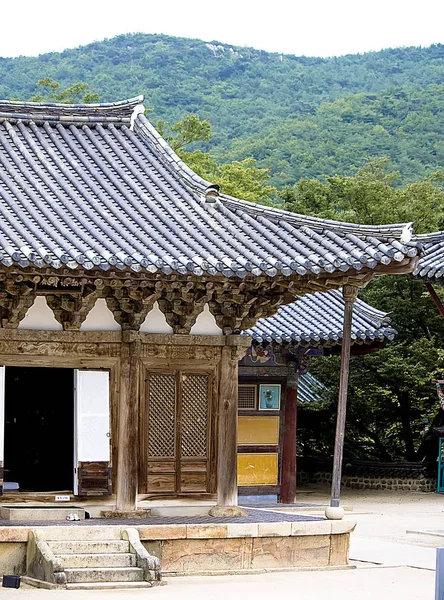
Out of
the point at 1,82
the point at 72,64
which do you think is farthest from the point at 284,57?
the point at 1,82

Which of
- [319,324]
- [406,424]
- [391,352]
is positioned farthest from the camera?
[406,424]

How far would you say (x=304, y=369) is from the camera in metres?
26.3

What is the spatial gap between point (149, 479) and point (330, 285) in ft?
11.9

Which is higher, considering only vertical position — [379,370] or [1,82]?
[1,82]

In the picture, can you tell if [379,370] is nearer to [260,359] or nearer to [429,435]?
[429,435]

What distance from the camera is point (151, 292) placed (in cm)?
1511

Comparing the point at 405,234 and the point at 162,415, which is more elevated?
the point at 405,234

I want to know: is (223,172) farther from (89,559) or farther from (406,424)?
(89,559)

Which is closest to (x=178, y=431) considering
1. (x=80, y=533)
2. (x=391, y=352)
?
(x=80, y=533)

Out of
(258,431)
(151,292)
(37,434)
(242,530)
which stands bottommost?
(242,530)

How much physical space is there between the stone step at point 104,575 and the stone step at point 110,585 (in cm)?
8

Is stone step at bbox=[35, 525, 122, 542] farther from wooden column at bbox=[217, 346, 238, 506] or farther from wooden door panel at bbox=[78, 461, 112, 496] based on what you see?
wooden column at bbox=[217, 346, 238, 506]

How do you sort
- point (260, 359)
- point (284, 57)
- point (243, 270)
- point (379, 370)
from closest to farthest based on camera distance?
point (243, 270) < point (260, 359) < point (379, 370) < point (284, 57)

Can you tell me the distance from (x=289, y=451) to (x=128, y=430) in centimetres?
1099
